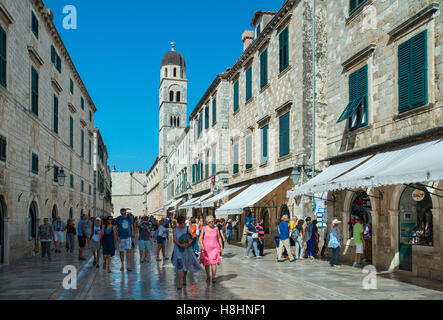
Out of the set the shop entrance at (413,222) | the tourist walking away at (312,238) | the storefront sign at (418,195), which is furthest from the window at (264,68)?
the storefront sign at (418,195)

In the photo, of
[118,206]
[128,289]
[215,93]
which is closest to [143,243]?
[128,289]

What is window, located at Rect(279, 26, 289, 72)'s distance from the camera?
2045cm

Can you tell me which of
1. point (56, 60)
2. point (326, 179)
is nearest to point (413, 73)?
point (326, 179)

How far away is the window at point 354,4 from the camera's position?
14.6m

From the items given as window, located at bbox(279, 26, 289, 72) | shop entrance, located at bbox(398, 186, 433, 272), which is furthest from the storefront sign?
window, located at bbox(279, 26, 289, 72)

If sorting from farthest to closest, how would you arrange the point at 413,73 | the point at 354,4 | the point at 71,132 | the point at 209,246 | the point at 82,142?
1. the point at 82,142
2. the point at 71,132
3. the point at 354,4
4. the point at 413,73
5. the point at 209,246

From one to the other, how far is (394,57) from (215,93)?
20726 mm

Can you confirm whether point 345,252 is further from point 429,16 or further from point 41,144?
point 41,144

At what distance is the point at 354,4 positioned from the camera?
15055 millimetres

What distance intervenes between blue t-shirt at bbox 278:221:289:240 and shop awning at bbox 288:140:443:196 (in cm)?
252

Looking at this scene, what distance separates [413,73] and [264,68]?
11.8 m

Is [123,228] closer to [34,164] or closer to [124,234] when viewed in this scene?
[124,234]

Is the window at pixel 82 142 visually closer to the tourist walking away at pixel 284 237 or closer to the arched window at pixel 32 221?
the arched window at pixel 32 221
